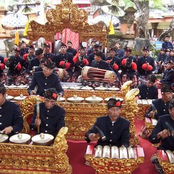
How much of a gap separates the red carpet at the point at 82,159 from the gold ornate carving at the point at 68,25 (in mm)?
3017

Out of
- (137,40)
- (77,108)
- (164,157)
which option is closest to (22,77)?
(77,108)

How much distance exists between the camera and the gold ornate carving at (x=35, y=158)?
3021 mm

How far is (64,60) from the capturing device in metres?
6.96

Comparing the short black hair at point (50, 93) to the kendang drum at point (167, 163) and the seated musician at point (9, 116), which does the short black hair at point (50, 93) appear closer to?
the seated musician at point (9, 116)

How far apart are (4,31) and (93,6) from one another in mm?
4637

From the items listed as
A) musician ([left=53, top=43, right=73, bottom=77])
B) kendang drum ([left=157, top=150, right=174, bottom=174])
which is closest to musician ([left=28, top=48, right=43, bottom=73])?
musician ([left=53, top=43, right=73, bottom=77])

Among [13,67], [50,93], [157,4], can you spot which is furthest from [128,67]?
[157,4]

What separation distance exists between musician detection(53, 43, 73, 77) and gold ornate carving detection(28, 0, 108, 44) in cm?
53

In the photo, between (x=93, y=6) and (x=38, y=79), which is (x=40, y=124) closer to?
(x=38, y=79)

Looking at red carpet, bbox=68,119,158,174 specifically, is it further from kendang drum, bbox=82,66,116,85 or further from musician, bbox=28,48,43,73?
musician, bbox=28,48,43,73

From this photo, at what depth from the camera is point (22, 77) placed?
6844mm

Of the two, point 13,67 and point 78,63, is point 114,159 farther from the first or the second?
point 13,67

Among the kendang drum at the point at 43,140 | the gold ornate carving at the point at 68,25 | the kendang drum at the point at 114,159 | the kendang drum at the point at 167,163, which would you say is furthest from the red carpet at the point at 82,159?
the gold ornate carving at the point at 68,25

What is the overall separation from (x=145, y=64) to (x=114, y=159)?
443cm
